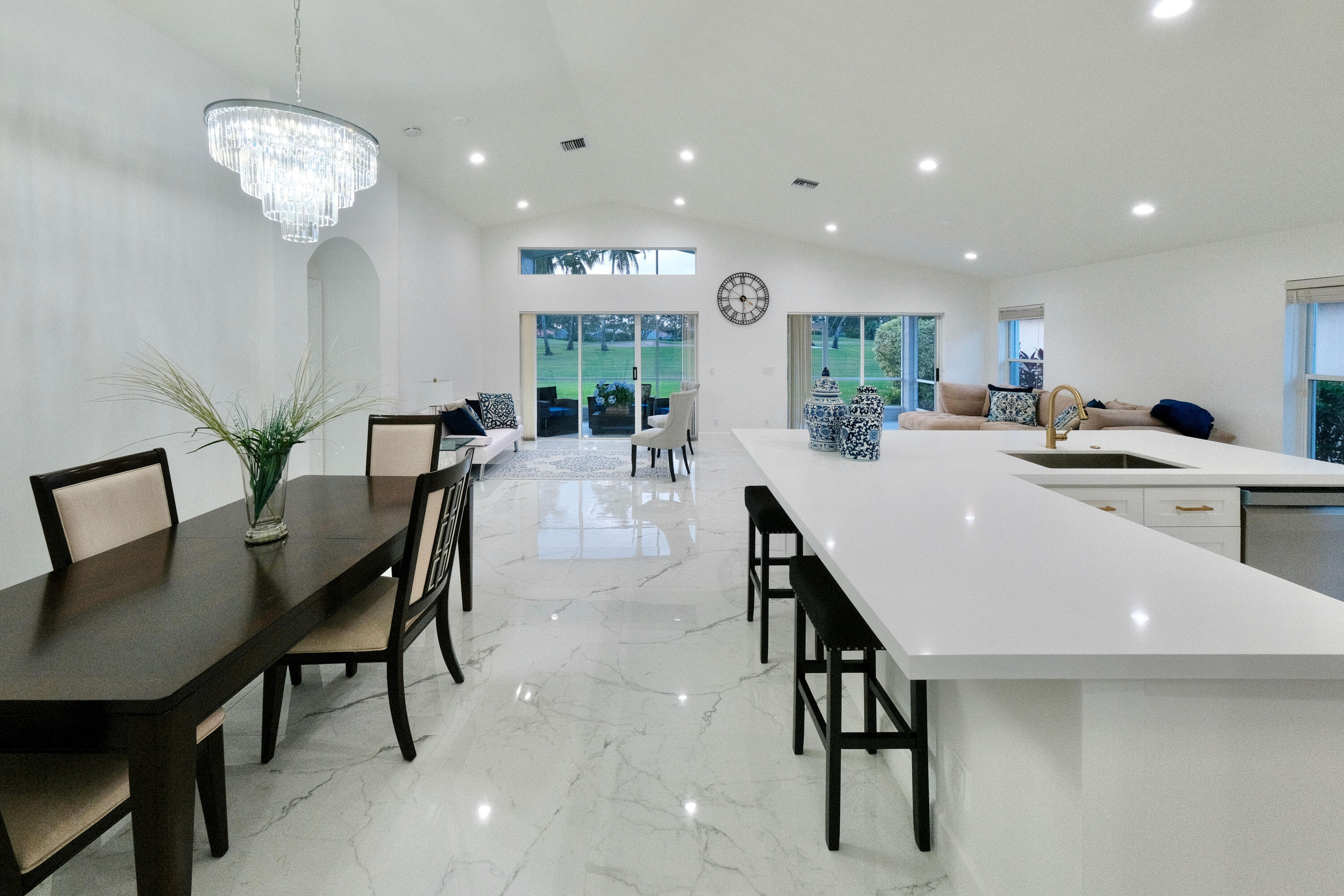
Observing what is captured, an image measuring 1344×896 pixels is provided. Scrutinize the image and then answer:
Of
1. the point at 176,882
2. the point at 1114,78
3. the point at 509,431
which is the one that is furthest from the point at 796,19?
the point at 509,431

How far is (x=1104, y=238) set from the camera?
20.6 ft

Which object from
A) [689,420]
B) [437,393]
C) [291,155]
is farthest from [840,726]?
[437,393]

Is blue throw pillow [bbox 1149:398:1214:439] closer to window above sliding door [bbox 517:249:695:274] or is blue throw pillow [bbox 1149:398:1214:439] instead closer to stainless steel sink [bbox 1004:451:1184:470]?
stainless steel sink [bbox 1004:451:1184:470]

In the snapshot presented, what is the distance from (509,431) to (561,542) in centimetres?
376

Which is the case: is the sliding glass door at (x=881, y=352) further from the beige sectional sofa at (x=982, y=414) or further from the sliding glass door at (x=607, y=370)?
the sliding glass door at (x=607, y=370)

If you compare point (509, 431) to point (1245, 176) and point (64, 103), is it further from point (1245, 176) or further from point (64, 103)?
point (1245, 176)

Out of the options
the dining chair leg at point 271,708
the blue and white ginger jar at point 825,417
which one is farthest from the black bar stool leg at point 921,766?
the dining chair leg at point 271,708

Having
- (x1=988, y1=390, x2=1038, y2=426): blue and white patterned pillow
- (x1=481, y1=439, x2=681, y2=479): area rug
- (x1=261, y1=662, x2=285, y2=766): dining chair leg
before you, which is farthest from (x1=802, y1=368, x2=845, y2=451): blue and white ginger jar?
(x1=988, y1=390, x2=1038, y2=426): blue and white patterned pillow

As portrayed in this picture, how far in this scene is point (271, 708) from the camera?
1958 mm

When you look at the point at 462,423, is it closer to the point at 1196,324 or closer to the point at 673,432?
the point at 673,432

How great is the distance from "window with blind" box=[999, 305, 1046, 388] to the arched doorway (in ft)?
23.8

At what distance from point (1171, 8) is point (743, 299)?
6.39 metres

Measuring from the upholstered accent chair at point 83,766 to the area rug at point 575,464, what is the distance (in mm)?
4591

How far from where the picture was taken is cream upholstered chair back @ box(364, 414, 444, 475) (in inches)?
124
